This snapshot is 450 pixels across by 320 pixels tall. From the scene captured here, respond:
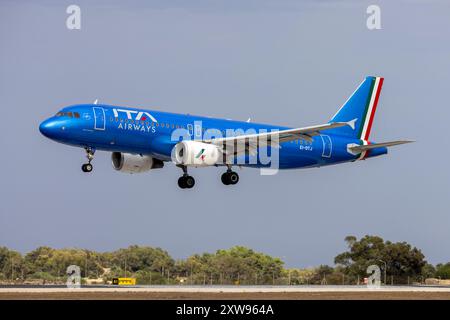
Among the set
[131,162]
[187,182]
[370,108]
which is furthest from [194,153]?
[370,108]

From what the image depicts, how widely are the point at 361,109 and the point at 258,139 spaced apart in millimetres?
14756

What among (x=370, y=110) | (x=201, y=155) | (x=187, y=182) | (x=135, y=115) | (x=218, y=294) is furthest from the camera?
(x=370, y=110)

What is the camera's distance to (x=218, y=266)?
382 ft

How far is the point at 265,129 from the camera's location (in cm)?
8519

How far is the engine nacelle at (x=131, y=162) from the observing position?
84000 millimetres

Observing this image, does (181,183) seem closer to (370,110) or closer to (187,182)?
(187,182)

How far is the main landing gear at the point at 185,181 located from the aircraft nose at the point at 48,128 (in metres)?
10.1

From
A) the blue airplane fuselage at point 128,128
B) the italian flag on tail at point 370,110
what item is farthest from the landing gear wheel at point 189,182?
the italian flag on tail at point 370,110

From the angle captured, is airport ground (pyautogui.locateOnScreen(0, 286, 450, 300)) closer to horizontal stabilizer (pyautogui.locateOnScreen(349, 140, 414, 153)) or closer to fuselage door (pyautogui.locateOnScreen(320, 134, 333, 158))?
horizontal stabilizer (pyautogui.locateOnScreen(349, 140, 414, 153))

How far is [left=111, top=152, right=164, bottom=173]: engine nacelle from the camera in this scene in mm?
84000

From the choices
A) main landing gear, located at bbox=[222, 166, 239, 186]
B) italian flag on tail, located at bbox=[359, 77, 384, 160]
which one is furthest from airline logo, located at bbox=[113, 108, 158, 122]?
italian flag on tail, located at bbox=[359, 77, 384, 160]

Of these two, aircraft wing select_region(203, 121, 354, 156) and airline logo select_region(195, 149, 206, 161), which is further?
aircraft wing select_region(203, 121, 354, 156)
